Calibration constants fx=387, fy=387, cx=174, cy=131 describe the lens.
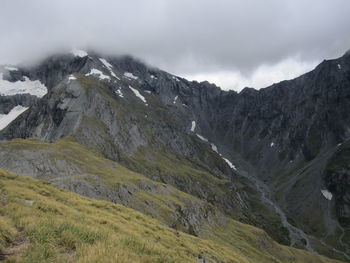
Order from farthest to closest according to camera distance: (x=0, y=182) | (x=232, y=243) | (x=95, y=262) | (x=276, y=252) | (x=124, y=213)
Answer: (x=276, y=252) → (x=232, y=243) → (x=124, y=213) → (x=0, y=182) → (x=95, y=262)

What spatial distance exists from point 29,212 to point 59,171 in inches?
4193

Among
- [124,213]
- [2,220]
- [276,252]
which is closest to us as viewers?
[2,220]

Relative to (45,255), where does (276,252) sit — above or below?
below

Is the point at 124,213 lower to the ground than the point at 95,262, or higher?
lower

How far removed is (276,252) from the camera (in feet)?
444

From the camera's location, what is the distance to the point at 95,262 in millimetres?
11812

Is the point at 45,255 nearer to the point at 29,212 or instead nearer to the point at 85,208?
the point at 29,212

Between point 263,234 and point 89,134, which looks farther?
A: point 89,134

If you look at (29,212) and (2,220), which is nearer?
(2,220)

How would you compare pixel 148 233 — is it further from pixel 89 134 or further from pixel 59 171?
pixel 89 134

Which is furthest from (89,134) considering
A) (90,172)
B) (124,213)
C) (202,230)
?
(124,213)

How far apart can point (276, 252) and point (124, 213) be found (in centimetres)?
11764

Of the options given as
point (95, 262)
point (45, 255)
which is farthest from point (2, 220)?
point (95, 262)

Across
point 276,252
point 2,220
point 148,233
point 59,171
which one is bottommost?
point 276,252
